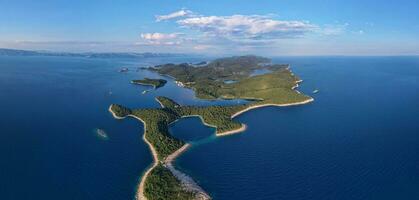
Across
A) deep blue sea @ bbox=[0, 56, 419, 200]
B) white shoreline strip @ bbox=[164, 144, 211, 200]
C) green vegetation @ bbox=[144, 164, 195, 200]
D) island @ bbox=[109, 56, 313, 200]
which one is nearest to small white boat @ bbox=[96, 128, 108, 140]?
deep blue sea @ bbox=[0, 56, 419, 200]

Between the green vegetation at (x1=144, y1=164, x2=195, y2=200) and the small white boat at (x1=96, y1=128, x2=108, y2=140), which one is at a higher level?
the small white boat at (x1=96, y1=128, x2=108, y2=140)

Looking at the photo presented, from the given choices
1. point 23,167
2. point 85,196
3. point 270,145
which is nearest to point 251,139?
point 270,145

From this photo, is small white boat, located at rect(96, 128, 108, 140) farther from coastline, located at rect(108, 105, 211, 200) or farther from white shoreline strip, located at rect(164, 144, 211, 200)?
white shoreline strip, located at rect(164, 144, 211, 200)

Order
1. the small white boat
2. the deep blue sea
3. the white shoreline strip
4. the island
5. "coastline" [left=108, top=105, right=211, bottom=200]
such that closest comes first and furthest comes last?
the white shoreline strip
"coastline" [left=108, top=105, right=211, bottom=200]
the island
the deep blue sea
the small white boat

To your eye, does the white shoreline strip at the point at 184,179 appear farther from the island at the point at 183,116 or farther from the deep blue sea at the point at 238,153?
the deep blue sea at the point at 238,153

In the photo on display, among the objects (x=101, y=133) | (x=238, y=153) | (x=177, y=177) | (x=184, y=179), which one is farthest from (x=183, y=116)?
(x=184, y=179)

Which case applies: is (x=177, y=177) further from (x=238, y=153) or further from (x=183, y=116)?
(x=183, y=116)
